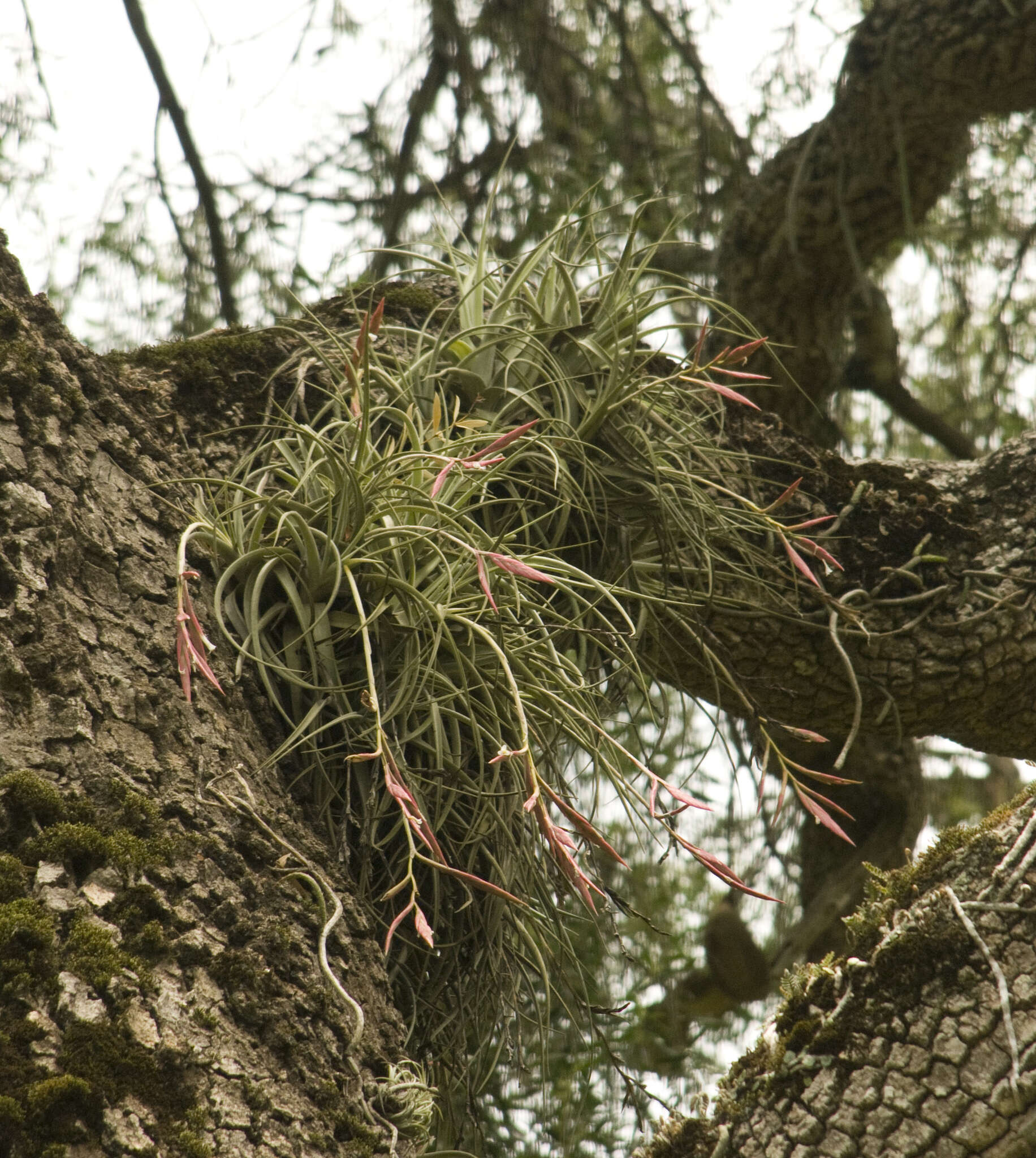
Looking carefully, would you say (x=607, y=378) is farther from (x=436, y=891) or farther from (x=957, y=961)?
(x=957, y=961)

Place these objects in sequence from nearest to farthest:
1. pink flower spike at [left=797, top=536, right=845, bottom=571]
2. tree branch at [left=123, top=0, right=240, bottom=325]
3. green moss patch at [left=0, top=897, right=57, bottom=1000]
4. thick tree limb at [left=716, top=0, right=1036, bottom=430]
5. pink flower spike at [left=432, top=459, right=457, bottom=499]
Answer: green moss patch at [left=0, top=897, right=57, bottom=1000] → pink flower spike at [left=432, top=459, right=457, bottom=499] → pink flower spike at [left=797, top=536, right=845, bottom=571] → thick tree limb at [left=716, top=0, right=1036, bottom=430] → tree branch at [left=123, top=0, right=240, bottom=325]

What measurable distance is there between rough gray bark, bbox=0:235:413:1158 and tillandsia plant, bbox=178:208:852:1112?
0.22 ft

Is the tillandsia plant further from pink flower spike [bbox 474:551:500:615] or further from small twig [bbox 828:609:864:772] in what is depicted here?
small twig [bbox 828:609:864:772]

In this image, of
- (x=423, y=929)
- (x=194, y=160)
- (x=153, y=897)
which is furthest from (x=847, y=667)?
(x=194, y=160)

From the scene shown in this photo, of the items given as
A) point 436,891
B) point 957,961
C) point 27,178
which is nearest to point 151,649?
point 436,891

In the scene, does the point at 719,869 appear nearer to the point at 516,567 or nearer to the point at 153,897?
the point at 516,567

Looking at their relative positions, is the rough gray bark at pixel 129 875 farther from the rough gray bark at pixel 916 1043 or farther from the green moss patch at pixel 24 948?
the rough gray bark at pixel 916 1043

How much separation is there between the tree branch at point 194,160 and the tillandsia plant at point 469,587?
1.36m

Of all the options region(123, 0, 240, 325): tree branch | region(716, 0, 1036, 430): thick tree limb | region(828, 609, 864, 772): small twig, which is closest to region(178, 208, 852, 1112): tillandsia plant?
region(828, 609, 864, 772): small twig

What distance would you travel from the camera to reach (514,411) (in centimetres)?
128

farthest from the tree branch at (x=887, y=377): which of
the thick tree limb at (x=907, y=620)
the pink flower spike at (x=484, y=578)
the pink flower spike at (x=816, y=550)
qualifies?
the pink flower spike at (x=484, y=578)

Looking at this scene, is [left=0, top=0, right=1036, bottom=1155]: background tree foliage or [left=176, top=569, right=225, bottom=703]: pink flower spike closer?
[left=176, top=569, right=225, bottom=703]: pink flower spike

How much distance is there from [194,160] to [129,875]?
2.26m

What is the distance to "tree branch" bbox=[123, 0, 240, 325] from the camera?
240 centimetres
